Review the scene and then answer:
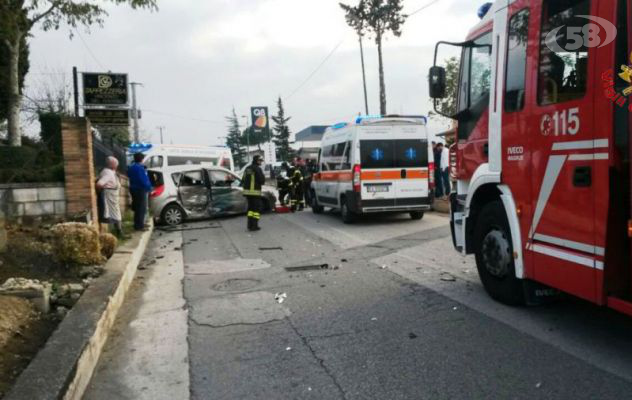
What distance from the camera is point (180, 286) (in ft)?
21.9

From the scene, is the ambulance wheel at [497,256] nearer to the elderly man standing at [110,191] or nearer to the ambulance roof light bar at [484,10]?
the ambulance roof light bar at [484,10]

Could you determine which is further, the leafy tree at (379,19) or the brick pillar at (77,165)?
the leafy tree at (379,19)

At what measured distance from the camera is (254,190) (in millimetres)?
12047

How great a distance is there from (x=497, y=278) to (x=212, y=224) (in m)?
9.51

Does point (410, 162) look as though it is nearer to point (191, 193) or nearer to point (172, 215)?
point (191, 193)

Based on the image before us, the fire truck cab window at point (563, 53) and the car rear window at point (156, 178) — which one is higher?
the fire truck cab window at point (563, 53)

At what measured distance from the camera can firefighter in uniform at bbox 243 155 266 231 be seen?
11836mm

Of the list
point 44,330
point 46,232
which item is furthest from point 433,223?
point 44,330

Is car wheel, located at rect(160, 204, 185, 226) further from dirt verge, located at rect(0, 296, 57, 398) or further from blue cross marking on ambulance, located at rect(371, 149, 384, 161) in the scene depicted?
dirt verge, located at rect(0, 296, 57, 398)

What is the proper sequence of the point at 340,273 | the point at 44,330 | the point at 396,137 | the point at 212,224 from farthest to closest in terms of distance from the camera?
1. the point at 212,224
2. the point at 396,137
3. the point at 340,273
4. the point at 44,330

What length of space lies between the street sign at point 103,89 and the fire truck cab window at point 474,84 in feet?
39.9

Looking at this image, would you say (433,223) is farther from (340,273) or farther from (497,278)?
(497,278)

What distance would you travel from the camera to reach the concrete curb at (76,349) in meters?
3.09

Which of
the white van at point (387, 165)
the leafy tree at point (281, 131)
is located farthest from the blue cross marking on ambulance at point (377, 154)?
the leafy tree at point (281, 131)
